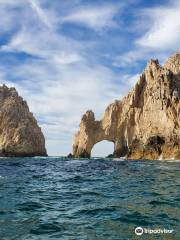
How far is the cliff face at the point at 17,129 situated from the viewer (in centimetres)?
15075

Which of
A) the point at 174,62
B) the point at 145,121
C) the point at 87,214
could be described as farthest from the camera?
the point at 174,62

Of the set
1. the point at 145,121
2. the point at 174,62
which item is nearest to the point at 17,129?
the point at 145,121

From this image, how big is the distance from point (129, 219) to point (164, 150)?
87.3m

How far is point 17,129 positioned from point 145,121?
60.1m

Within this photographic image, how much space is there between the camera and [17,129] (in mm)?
156875

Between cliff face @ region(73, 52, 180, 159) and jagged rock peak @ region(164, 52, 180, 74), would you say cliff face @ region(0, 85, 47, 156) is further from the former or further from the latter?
jagged rock peak @ region(164, 52, 180, 74)

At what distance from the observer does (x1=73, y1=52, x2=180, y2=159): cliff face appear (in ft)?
339

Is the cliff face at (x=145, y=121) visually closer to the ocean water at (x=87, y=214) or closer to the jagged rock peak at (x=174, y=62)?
the jagged rock peak at (x=174, y=62)

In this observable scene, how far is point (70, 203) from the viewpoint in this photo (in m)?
17.2

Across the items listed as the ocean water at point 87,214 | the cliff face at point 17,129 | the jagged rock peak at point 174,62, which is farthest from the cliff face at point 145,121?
the ocean water at point 87,214

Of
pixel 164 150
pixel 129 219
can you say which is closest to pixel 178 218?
pixel 129 219

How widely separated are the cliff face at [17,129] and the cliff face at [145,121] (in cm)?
1950

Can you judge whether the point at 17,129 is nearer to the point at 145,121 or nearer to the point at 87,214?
the point at 145,121

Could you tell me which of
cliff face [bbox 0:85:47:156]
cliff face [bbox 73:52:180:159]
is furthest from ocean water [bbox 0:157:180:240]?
cliff face [bbox 0:85:47:156]
